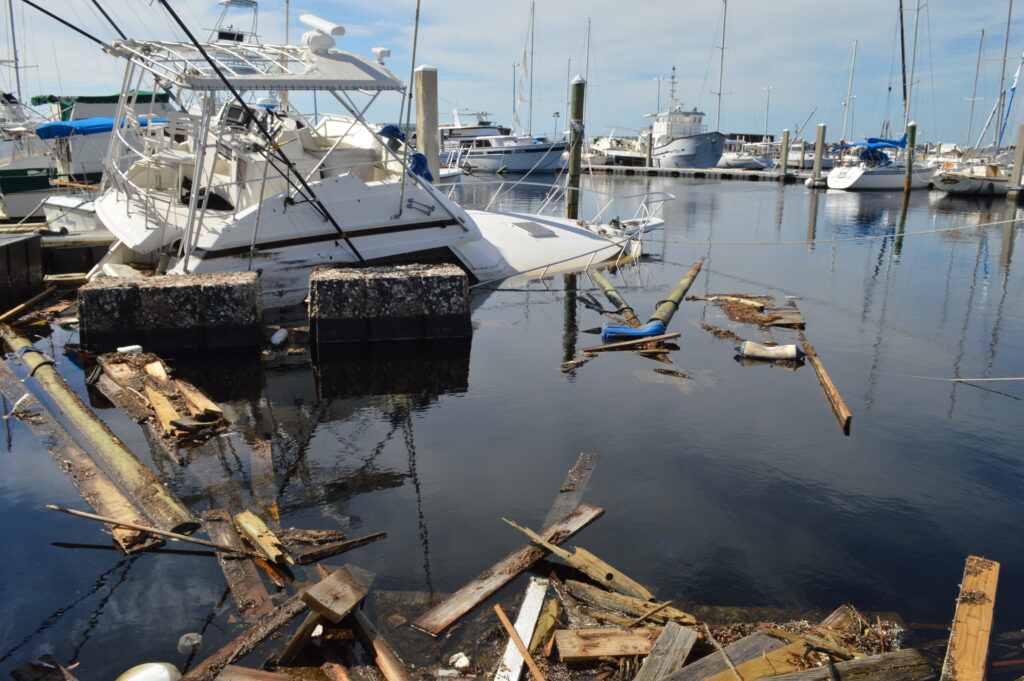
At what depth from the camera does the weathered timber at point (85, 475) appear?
5.15m

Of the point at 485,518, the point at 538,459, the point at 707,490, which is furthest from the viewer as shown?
the point at 538,459

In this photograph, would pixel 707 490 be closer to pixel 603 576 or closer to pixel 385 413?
pixel 603 576

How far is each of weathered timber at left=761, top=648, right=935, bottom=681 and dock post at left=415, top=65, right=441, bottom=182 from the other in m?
18.4

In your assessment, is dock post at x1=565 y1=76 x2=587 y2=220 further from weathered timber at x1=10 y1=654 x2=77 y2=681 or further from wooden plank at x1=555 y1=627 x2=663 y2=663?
weathered timber at x1=10 y1=654 x2=77 y2=681

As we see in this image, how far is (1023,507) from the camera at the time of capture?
589cm

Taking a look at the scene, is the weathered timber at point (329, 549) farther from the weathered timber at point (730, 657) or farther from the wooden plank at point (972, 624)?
the wooden plank at point (972, 624)

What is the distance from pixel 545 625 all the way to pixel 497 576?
56 cm

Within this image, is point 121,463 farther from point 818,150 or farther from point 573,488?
point 818,150

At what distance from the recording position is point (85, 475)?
6117 mm

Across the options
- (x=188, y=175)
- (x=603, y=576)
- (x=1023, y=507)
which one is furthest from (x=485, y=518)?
(x=188, y=175)

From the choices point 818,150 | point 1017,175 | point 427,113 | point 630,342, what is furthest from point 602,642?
point 818,150

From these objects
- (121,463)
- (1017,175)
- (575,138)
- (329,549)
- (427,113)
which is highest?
(427,113)

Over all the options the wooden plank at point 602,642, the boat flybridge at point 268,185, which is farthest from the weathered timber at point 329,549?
the boat flybridge at point 268,185

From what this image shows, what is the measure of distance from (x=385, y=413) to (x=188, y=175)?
8049 mm
